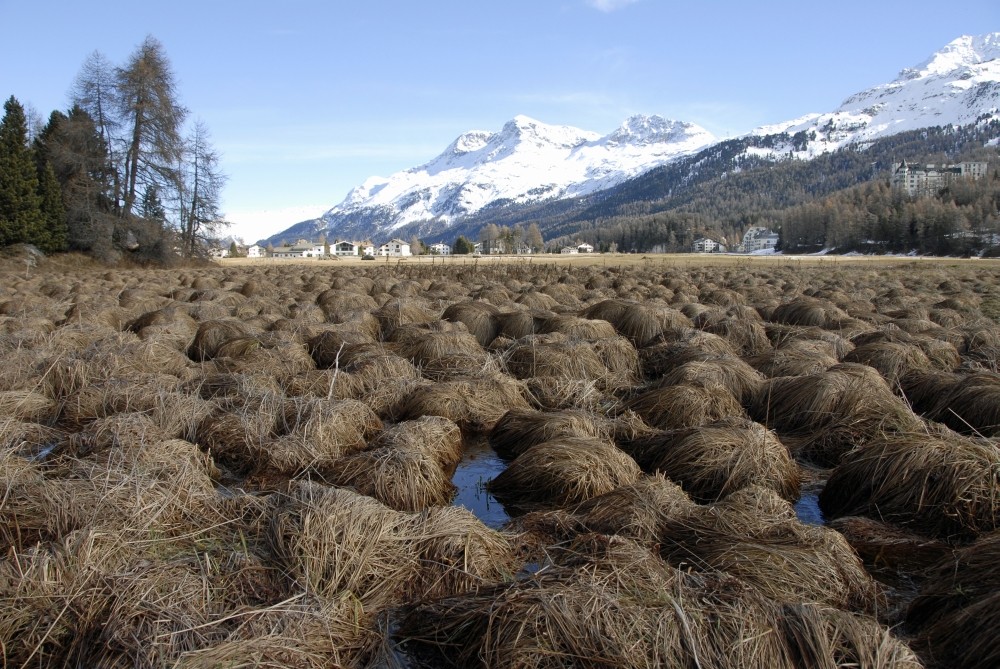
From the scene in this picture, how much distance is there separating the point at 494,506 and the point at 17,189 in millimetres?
38912

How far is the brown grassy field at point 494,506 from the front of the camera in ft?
10.1

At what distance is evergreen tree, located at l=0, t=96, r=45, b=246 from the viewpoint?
33.8m

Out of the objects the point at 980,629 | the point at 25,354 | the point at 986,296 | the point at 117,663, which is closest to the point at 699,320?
the point at 980,629

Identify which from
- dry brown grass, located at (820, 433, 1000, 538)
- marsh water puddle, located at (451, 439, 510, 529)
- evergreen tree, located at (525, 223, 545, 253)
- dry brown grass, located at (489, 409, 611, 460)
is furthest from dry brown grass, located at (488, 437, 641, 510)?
evergreen tree, located at (525, 223, 545, 253)

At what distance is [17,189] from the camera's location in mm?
34250

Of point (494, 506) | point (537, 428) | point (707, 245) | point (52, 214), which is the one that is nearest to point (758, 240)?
point (707, 245)

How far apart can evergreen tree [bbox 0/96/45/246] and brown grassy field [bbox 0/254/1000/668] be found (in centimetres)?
3015

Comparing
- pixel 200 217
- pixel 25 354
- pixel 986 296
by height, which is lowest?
pixel 986 296

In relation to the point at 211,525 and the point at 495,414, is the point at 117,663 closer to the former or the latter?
the point at 211,525

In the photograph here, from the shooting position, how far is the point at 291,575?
3639mm

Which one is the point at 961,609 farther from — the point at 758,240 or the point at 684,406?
the point at 758,240

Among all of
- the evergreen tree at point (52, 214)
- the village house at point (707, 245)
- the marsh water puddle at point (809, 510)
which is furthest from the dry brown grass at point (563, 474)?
the village house at point (707, 245)

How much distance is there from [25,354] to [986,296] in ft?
81.7

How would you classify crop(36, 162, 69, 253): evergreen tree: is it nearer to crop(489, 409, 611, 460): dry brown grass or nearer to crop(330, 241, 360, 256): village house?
crop(489, 409, 611, 460): dry brown grass
